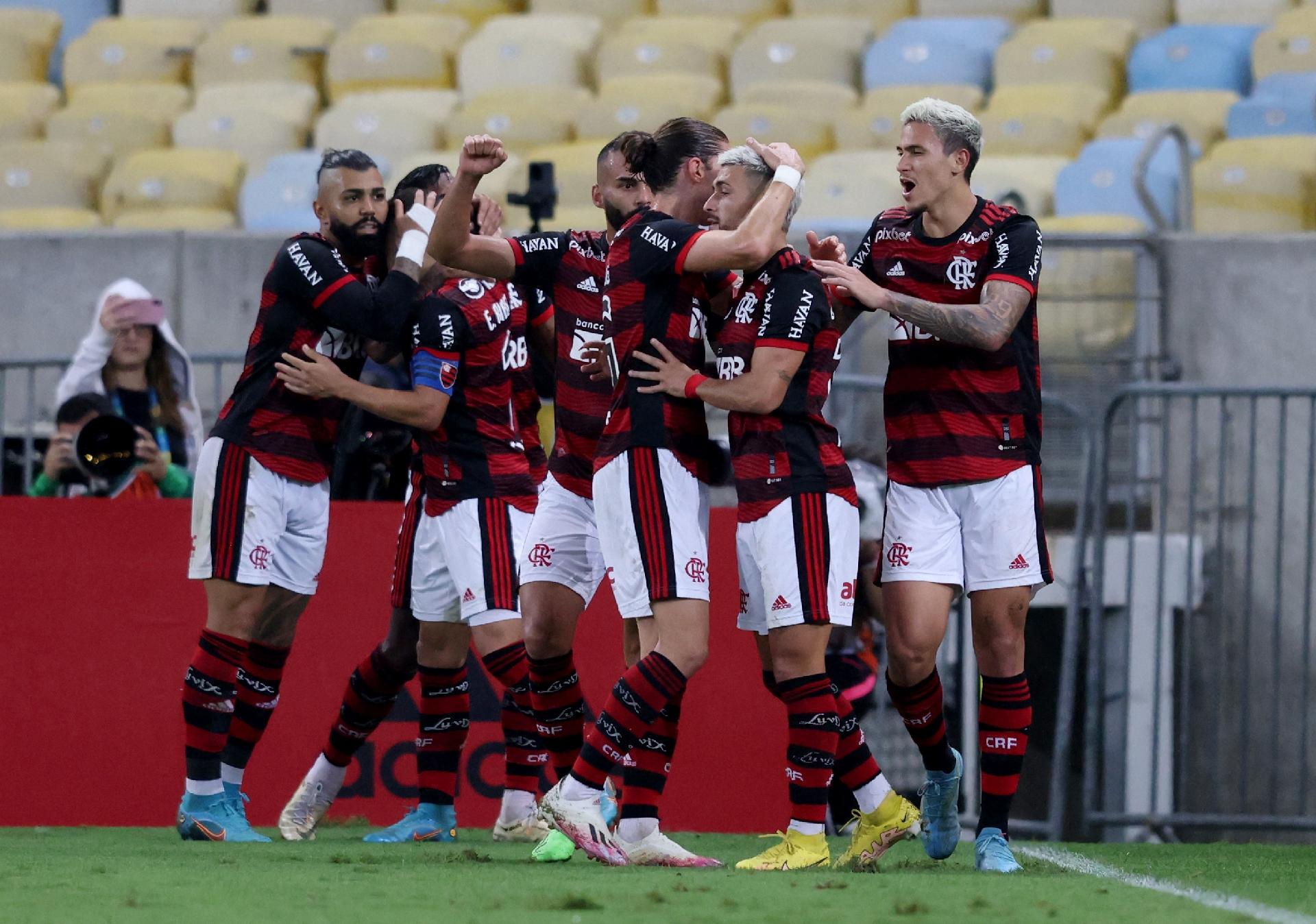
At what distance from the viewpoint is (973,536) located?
18.2 feet

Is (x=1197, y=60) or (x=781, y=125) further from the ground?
(x=1197, y=60)

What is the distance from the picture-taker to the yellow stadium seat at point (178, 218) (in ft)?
42.1

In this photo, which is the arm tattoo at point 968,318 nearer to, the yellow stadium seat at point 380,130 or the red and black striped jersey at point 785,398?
the red and black striped jersey at point 785,398

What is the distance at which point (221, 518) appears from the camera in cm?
640

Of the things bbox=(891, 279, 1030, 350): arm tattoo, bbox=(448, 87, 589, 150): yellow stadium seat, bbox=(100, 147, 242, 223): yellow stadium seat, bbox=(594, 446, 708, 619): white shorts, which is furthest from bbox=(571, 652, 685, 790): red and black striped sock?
bbox=(100, 147, 242, 223): yellow stadium seat

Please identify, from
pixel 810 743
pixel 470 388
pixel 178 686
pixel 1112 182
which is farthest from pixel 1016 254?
pixel 1112 182

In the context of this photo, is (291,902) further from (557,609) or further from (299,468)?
(299,468)

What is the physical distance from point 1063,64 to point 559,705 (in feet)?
28.1

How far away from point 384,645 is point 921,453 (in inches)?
84.9

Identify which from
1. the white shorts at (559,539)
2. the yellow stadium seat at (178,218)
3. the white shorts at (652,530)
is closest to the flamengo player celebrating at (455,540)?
the white shorts at (559,539)

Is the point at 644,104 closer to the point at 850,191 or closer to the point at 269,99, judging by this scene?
the point at 850,191

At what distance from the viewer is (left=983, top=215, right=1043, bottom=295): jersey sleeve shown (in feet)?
17.9

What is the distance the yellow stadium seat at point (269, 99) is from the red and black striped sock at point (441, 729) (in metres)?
8.70

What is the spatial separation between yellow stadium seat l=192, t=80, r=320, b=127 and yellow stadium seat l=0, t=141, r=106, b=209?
1159mm
